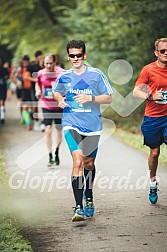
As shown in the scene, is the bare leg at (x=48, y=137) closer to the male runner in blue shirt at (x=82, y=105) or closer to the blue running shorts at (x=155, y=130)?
the blue running shorts at (x=155, y=130)

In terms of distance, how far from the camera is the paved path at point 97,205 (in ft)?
22.0

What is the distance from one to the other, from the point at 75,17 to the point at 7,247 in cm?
1800

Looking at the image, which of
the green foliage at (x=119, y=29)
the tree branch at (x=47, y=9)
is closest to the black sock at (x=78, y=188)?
the green foliage at (x=119, y=29)

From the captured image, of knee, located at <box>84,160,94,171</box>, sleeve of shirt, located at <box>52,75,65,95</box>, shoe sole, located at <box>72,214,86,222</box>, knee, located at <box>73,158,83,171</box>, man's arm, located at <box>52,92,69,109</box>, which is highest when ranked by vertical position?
sleeve of shirt, located at <box>52,75,65,95</box>

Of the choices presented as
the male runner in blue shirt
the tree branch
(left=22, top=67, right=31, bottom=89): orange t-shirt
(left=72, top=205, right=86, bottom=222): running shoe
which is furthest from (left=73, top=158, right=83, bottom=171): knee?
the tree branch

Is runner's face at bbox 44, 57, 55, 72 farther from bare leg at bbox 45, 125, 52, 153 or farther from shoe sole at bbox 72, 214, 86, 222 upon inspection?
shoe sole at bbox 72, 214, 86, 222

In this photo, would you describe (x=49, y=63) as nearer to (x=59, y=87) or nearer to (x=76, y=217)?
(x=59, y=87)

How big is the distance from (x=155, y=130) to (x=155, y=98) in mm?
518

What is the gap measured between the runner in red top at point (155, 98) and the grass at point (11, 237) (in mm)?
1903

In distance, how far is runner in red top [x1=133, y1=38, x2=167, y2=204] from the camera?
8.05m

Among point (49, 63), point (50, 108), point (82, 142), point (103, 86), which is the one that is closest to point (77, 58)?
point (103, 86)

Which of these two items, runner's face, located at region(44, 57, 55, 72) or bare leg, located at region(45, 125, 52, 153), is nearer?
runner's face, located at region(44, 57, 55, 72)

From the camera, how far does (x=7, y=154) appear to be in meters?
13.9

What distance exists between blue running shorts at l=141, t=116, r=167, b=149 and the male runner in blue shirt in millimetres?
773
